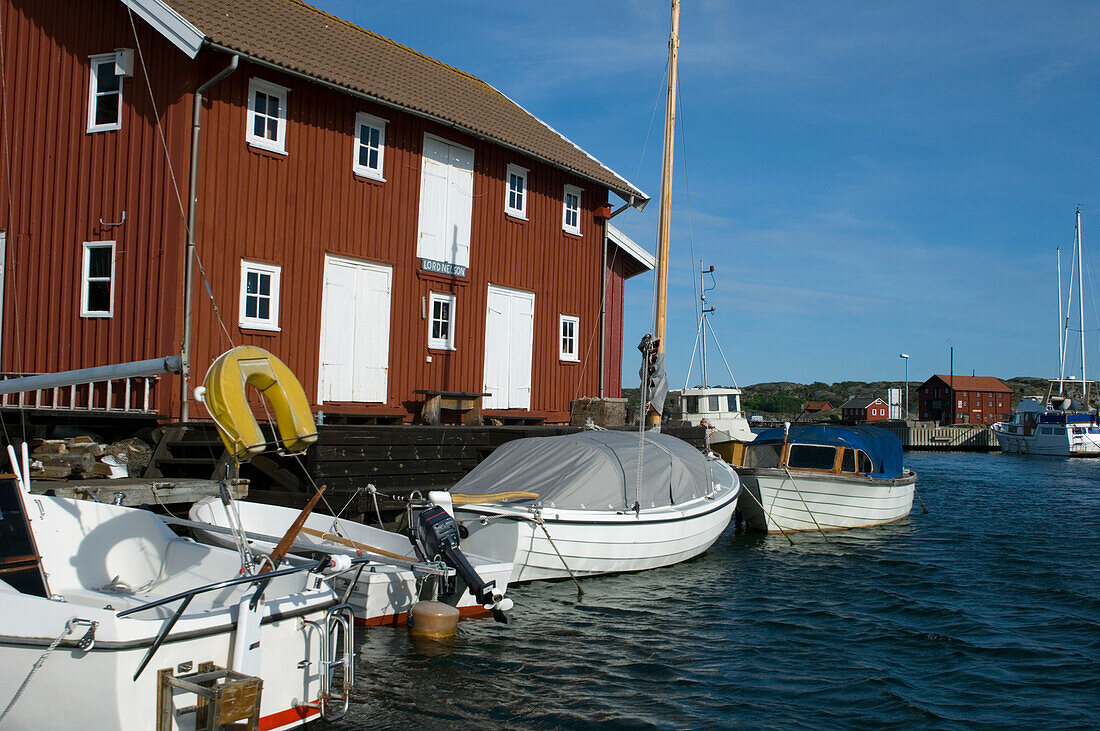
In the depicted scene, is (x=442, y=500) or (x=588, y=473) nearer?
(x=442, y=500)

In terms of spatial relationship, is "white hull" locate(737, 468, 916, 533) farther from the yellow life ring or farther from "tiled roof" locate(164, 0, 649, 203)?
the yellow life ring

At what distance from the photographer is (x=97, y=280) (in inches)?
606

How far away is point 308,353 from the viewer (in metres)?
16.3

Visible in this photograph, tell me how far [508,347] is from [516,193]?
3567mm

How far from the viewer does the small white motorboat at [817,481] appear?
17.9 metres

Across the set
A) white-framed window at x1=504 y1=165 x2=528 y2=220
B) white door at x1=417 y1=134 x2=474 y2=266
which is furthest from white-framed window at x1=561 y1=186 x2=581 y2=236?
white door at x1=417 y1=134 x2=474 y2=266

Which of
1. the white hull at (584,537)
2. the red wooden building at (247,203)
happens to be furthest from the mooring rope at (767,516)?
the red wooden building at (247,203)

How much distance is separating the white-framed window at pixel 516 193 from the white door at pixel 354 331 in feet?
12.6

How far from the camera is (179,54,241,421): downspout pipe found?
14.4 m

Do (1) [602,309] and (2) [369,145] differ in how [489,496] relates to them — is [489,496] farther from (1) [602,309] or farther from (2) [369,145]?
(1) [602,309]

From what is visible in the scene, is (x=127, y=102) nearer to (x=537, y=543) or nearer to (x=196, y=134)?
(x=196, y=134)

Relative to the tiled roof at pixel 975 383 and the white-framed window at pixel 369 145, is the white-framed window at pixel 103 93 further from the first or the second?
the tiled roof at pixel 975 383

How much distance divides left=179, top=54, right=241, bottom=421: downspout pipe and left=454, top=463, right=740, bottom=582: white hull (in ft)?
18.6

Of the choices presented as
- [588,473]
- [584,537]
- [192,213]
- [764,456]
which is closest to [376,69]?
[192,213]
